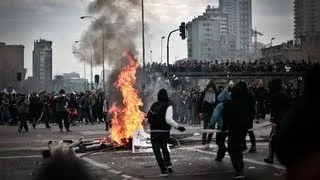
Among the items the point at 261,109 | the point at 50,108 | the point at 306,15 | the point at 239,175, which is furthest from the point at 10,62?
the point at 306,15

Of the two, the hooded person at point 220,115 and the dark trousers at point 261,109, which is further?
the dark trousers at point 261,109

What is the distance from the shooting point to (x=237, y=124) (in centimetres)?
973

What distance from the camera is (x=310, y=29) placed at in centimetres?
5919

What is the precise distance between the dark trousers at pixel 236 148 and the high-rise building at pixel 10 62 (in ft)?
14.2

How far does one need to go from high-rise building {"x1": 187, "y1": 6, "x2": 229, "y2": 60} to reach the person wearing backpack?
10785 centimetres

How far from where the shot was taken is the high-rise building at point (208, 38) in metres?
129

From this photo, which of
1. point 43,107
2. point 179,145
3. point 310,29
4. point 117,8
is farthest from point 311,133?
point 310,29

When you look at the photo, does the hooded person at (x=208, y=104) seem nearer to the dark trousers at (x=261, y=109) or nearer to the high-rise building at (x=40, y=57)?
the high-rise building at (x=40, y=57)

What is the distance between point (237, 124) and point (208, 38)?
129 m

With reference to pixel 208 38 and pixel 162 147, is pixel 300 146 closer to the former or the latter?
pixel 162 147

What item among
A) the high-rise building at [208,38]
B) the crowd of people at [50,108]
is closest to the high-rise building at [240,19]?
the high-rise building at [208,38]

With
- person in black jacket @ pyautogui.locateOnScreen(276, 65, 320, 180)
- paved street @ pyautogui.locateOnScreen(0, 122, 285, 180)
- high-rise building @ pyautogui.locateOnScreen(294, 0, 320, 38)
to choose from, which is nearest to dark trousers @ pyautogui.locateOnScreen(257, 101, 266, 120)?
paved street @ pyautogui.locateOnScreen(0, 122, 285, 180)

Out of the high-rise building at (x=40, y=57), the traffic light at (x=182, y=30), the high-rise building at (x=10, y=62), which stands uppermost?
the traffic light at (x=182, y=30)

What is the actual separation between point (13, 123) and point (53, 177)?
92.8 feet
